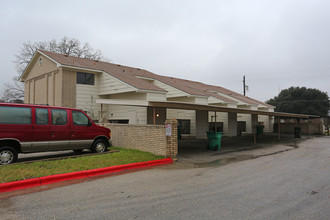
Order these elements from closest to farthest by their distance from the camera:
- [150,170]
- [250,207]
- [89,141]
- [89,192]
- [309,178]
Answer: [250,207], [89,192], [309,178], [150,170], [89,141]

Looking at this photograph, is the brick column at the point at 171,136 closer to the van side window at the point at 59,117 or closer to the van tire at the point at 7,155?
the van side window at the point at 59,117

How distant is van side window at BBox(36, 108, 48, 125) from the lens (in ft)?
28.2

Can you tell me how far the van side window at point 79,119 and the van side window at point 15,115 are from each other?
1.64m

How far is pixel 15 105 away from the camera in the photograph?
815cm

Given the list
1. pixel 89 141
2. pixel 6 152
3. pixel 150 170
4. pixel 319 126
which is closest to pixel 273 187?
pixel 150 170

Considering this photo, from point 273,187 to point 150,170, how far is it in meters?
3.84

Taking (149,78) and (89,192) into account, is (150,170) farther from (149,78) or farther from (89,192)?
(149,78)

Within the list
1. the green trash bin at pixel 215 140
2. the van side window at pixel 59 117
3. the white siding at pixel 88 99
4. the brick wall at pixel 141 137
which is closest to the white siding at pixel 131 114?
the white siding at pixel 88 99

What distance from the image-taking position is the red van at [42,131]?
7.92 metres

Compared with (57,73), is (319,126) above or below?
below

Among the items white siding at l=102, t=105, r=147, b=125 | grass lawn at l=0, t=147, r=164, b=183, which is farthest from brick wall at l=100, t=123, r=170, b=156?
white siding at l=102, t=105, r=147, b=125

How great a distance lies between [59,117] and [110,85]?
9079 millimetres

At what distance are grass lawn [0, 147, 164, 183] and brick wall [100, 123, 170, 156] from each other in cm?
41

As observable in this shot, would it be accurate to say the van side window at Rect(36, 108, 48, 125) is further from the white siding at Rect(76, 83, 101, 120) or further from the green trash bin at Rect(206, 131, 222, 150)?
the white siding at Rect(76, 83, 101, 120)
